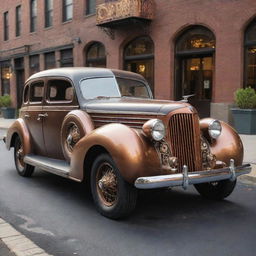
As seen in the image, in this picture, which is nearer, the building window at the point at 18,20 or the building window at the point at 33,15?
the building window at the point at 33,15

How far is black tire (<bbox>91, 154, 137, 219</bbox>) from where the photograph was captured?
16.0ft

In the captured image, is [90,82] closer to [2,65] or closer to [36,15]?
[36,15]

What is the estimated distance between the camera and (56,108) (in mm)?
6730

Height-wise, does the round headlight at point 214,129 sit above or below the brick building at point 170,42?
below

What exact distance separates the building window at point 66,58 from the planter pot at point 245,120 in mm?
12278

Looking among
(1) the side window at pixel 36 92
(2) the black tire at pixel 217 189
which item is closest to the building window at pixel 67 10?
(1) the side window at pixel 36 92

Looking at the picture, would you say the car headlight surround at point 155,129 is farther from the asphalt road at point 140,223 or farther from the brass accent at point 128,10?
the brass accent at point 128,10

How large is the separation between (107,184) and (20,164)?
3.26 metres

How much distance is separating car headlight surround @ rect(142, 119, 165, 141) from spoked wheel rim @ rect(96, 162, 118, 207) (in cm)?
66

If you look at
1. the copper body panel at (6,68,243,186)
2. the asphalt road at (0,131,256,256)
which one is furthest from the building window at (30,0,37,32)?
the asphalt road at (0,131,256,256)

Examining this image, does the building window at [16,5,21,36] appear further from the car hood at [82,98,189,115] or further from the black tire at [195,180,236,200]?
the black tire at [195,180,236,200]

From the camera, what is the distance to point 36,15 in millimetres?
27016

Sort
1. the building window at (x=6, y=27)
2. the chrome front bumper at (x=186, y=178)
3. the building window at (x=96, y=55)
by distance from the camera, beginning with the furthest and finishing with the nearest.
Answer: the building window at (x=6, y=27) → the building window at (x=96, y=55) → the chrome front bumper at (x=186, y=178)

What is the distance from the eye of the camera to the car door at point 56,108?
6.54m
